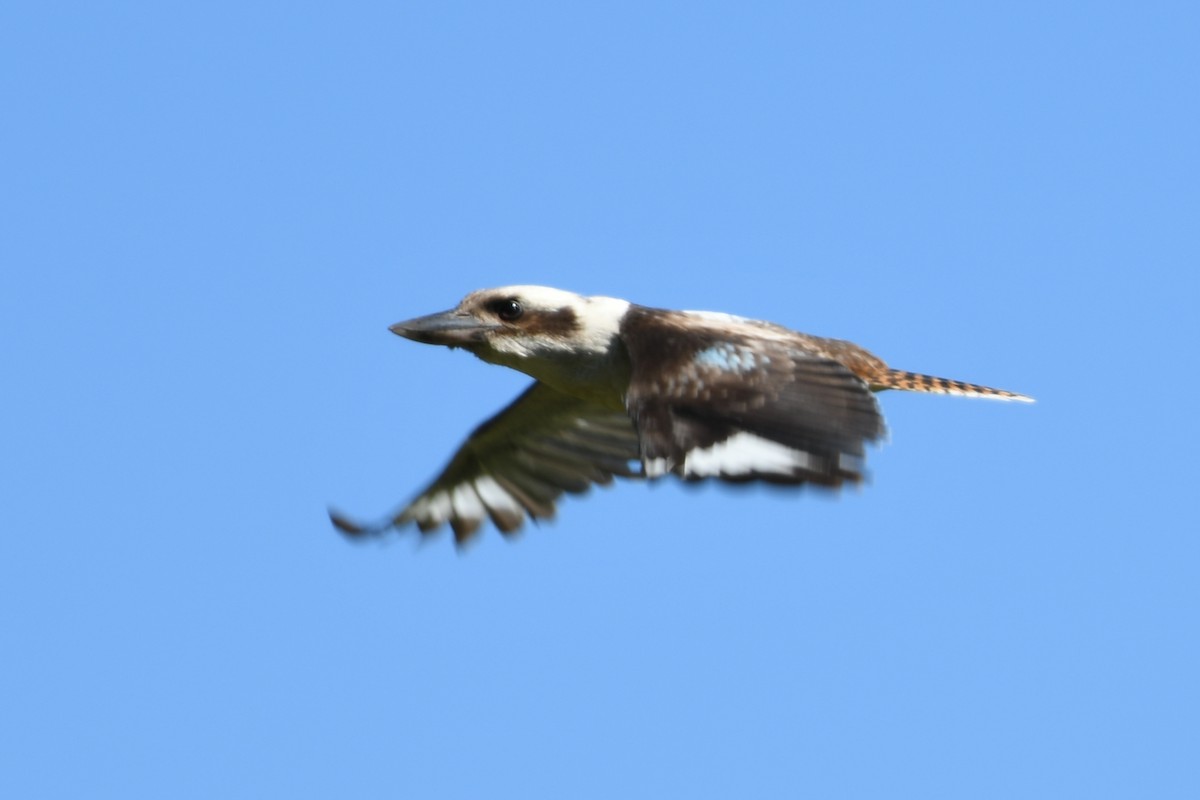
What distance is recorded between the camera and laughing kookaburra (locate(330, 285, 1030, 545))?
1141cm

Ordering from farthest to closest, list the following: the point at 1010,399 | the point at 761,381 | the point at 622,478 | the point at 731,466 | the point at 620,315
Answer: the point at 622,478
the point at 1010,399
the point at 620,315
the point at 761,381
the point at 731,466

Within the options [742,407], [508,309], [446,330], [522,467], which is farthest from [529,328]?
[522,467]

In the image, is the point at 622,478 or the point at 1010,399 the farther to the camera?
the point at 622,478

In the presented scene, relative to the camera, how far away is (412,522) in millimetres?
16078

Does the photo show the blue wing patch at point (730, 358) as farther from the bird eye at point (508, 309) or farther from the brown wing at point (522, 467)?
the brown wing at point (522, 467)

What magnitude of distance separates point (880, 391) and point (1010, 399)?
1050mm

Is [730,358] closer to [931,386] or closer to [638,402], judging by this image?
[638,402]

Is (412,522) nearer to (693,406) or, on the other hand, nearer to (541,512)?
(541,512)

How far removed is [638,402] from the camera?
11.9 meters

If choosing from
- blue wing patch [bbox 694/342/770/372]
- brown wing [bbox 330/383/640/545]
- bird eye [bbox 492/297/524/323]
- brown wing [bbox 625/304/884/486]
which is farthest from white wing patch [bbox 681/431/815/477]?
brown wing [bbox 330/383/640/545]

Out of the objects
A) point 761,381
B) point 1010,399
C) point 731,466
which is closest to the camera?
point 731,466

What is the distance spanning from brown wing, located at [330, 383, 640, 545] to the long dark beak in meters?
2.06

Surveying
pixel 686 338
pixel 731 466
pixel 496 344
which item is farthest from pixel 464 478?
pixel 731 466

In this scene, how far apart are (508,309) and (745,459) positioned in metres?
2.71
